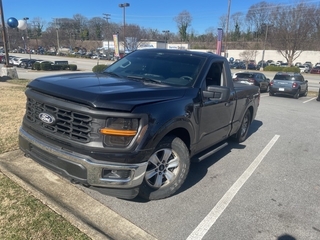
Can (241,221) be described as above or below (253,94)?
below

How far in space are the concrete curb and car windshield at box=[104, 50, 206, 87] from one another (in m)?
1.74

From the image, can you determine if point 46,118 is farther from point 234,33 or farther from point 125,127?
point 234,33

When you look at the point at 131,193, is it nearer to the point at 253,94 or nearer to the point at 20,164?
the point at 20,164

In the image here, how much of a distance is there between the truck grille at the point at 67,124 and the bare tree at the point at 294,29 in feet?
178

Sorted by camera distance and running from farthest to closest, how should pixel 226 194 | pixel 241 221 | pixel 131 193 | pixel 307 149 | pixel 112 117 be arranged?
1. pixel 307 149
2. pixel 226 194
3. pixel 241 221
4. pixel 131 193
5. pixel 112 117

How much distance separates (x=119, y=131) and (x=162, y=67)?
1772 mm

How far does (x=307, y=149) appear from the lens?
19.1 feet

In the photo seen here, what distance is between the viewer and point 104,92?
269 cm

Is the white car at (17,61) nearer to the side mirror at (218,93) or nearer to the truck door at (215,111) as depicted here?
the truck door at (215,111)

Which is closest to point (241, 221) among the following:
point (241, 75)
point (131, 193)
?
point (131, 193)

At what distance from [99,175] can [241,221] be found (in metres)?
1.70

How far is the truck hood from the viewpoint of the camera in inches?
101

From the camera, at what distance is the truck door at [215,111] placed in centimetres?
376

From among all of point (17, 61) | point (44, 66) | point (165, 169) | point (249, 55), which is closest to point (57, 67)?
point (44, 66)
